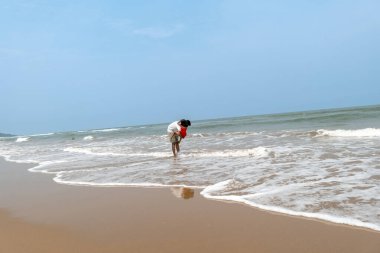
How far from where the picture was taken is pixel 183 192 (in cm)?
680

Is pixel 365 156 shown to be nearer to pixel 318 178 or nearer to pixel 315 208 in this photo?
pixel 318 178

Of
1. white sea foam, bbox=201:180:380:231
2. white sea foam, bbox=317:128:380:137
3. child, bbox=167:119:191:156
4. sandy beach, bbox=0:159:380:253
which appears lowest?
sandy beach, bbox=0:159:380:253

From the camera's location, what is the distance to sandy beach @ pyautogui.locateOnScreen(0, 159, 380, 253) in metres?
3.89

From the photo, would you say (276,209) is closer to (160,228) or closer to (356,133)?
(160,228)

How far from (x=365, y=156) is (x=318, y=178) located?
2.93 m

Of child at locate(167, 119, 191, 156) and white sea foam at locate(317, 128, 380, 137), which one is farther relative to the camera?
white sea foam at locate(317, 128, 380, 137)

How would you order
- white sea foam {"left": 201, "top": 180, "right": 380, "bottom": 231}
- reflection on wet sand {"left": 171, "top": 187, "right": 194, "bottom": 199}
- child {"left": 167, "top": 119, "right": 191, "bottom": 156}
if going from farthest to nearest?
child {"left": 167, "top": 119, "right": 191, "bottom": 156}, reflection on wet sand {"left": 171, "top": 187, "right": 194, "bottom": 199}, white sea foam {"left": 201, "top": 180, "right": 380, "bottom": 231}

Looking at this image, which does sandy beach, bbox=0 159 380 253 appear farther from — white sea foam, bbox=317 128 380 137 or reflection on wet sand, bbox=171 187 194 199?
white sea foam, bbox=317 128 380 137

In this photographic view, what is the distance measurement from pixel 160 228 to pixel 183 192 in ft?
6.93

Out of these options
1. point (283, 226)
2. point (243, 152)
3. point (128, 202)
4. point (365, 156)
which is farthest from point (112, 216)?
point (243, 152)

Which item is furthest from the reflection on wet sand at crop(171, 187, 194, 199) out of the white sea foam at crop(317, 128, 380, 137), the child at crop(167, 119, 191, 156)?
the white sea foam at crop(317, 128, 380, 137)

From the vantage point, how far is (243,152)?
480 inches

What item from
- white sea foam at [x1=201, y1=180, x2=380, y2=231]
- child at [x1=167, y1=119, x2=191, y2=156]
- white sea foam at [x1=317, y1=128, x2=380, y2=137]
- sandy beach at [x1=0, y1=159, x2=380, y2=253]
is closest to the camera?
sandy beach at [x1=0, y1=159, x2=380, y2=253]

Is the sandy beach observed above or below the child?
below
